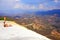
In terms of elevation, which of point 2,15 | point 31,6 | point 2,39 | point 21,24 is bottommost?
point 2,39

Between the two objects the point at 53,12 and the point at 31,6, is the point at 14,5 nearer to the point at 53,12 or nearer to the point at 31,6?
the point at 31,6

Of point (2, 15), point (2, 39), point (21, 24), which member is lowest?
point (2, 39)

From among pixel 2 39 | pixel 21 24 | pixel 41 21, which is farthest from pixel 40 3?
pixel 2 39

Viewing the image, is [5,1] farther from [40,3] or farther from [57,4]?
[57,4]

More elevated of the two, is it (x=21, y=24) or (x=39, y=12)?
(x=39, y=12)

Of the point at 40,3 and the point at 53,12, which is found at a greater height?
the point at 40,3

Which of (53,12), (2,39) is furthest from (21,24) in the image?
(53,12)
